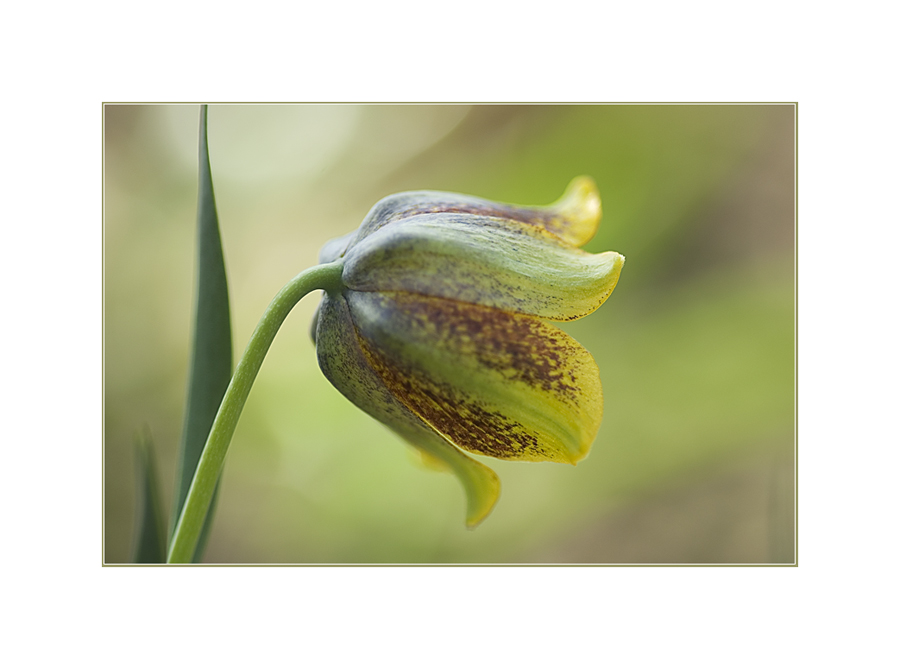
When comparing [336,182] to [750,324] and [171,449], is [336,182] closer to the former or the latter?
[171,449]

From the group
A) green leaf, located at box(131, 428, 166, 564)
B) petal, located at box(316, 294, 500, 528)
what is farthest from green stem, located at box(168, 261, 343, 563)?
green leaf, located at box(131, 428, 166, 564)

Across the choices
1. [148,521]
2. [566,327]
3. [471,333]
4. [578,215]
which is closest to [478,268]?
[471,333]

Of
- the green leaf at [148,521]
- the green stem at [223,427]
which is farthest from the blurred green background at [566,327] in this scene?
the green stem at [223,427]

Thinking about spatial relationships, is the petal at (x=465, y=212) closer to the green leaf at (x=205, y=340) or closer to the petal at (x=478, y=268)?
the petal at (x=478, y=268)

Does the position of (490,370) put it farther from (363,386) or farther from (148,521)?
(148,521)
